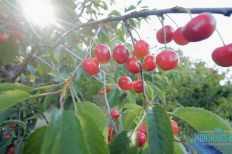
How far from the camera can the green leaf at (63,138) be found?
366 mm

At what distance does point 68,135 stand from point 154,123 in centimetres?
37

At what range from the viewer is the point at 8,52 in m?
2.12

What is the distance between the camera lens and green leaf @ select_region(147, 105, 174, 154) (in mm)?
501

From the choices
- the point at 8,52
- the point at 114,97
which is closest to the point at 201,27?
the point at 114,97

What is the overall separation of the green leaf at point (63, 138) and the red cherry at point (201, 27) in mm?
583

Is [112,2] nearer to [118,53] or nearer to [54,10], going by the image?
[54,10]

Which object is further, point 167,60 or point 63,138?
point 167,60

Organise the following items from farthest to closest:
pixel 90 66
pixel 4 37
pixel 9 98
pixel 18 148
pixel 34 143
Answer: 1. pixel 4 37
2. pixel 18 148
3. pixel 90 66
4. pixel 34 143
5. pixel 9 98

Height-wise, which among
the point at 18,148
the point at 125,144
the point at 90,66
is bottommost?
the point at 18,148

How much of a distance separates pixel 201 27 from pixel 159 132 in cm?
48

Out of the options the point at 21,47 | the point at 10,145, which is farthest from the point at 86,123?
the point at 21,47

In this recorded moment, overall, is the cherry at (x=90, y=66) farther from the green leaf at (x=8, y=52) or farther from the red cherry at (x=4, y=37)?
the red cherry at (x=4, y=37)

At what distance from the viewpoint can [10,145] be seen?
5.58ft

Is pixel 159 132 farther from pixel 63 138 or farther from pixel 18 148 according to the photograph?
pixel 18 148
